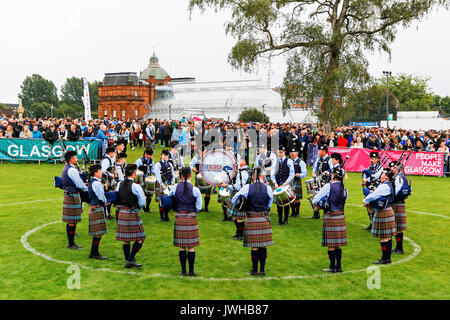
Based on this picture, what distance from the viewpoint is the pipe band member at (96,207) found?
8211mm

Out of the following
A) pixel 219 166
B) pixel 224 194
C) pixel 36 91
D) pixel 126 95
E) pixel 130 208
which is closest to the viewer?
pixel 130 208

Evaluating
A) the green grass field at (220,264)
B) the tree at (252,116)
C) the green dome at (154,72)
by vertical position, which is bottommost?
the green grass field at (220,264)

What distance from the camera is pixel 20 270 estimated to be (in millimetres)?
7633

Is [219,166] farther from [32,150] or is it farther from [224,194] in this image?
[32,150]

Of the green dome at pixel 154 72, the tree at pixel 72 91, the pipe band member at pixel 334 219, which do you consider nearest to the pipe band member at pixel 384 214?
the pipe band member at pixel 334 219

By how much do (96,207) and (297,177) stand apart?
5.94 metres

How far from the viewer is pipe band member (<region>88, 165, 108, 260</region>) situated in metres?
A: 8.21

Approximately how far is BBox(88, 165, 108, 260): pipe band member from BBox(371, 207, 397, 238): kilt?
16.7ft

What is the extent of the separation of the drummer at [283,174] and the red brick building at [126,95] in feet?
295

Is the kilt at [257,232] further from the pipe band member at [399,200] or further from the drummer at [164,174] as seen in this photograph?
the drummer at [164,174]

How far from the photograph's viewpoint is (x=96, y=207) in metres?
8.33

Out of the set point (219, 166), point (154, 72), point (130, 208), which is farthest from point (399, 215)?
point (154, 72)

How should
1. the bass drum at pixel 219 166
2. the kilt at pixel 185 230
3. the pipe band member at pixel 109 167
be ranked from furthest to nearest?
1. the bass drum at pixel 219 166
2. the pipe band member at pixel 109 167
3. the kilt at pixel 185 230

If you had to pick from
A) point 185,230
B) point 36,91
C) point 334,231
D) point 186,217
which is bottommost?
point 334,231
